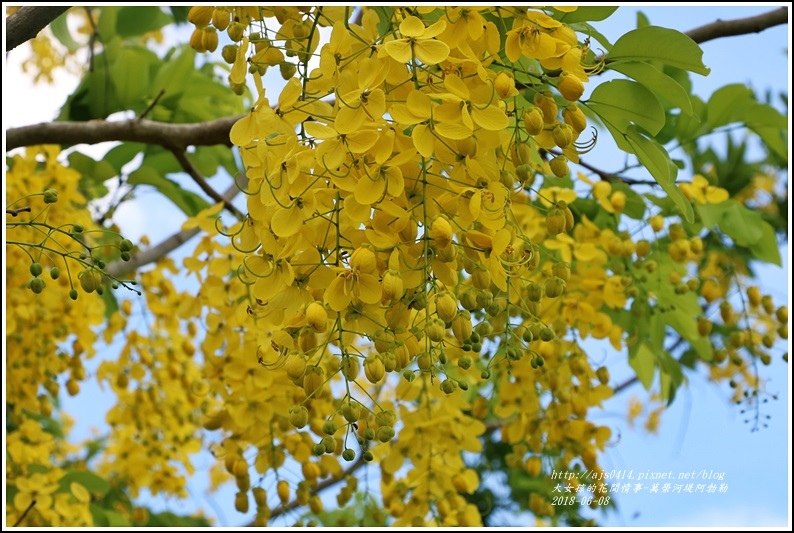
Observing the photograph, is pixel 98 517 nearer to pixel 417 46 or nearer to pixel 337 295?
pixel 337 295

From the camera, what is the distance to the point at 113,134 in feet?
5.55

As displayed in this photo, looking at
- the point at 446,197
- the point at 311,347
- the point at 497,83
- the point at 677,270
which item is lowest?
the point at 311,347

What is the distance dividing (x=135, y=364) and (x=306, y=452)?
0.71 metres

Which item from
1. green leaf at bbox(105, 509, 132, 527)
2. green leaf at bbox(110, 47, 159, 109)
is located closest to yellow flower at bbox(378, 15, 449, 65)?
green leaf at bbox(110, 47, 159, 109)

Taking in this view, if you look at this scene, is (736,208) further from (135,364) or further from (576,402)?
(135,364)

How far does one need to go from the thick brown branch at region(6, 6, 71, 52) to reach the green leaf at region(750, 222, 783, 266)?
1.43 meters

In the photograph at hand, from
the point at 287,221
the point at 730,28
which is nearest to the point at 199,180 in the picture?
the point at 287,221

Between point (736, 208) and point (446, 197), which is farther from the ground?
point (736, 208)

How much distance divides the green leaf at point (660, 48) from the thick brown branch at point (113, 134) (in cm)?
84

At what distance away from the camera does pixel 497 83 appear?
0.91 m

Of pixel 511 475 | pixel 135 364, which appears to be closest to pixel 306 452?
pixel 135 364

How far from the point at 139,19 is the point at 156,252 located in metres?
0.62

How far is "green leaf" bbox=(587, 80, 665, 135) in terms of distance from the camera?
103cm

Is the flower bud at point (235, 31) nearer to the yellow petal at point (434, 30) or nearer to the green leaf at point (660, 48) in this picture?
the yellow petal at point (434, 30)
